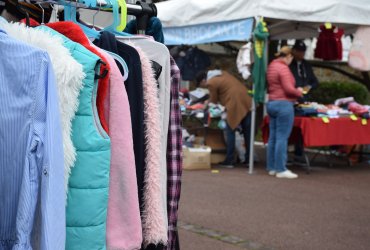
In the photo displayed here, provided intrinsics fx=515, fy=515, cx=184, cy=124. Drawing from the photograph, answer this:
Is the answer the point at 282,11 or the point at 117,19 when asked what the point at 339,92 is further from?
the point at 117,19

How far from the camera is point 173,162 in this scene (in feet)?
7.74

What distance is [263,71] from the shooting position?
25.4 ft

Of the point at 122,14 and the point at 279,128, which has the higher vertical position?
the point at 122,14

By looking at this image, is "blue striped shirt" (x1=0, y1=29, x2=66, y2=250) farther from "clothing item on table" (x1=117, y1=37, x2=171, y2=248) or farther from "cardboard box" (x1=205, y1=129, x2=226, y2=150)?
"cardboard box" (x1=205, y1=129, x2=226, y2=150)

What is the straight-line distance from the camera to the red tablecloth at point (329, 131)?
780cm

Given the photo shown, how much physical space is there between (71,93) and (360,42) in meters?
6.79

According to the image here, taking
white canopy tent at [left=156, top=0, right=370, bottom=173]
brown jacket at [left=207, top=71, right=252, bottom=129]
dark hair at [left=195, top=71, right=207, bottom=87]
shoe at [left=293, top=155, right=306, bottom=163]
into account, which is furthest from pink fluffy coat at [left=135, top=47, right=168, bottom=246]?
dark hair at [left=195, top=71, right=207, bottom=87]

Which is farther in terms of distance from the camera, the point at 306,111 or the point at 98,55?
the point at 306,111

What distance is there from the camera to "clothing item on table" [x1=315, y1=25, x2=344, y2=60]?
926 cm

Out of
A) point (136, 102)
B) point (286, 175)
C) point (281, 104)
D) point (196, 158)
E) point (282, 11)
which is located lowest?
point (286, 175)

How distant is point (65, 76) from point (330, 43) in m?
8.34

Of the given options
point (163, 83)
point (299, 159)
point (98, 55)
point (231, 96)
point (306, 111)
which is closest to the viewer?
point (98, 55)

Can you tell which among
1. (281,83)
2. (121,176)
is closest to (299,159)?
(281,83)

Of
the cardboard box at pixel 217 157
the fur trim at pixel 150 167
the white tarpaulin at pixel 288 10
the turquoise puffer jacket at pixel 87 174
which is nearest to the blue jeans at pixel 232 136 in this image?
the cardboard box at pixel 217 157
